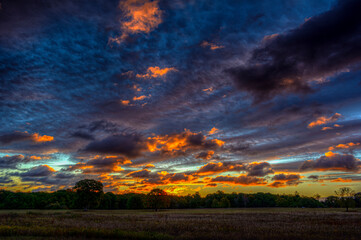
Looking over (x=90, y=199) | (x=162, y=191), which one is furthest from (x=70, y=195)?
(x=162, y=191)

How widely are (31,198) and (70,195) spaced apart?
2098cm

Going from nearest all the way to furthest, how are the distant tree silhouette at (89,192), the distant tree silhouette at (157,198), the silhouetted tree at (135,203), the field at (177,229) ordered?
the field at (177,229) < the distant tree silhouette at (89,192) < the distant tree silhouette at (157,198) < the silhouetted tree at (135,203)

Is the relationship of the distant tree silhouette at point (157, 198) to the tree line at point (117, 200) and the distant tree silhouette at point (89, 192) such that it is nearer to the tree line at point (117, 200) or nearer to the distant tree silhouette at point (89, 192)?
the tree line at point (117, 200)

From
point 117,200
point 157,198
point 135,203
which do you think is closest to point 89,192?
point 157,198

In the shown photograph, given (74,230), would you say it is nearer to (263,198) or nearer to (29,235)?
(29,235)

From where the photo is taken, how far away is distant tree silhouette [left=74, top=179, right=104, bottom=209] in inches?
3723

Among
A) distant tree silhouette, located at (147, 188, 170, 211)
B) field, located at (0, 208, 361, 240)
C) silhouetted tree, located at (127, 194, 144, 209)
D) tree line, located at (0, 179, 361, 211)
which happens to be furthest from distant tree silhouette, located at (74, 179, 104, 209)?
field, located at (0, 208, 361, 240)

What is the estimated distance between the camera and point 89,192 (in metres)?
95.6

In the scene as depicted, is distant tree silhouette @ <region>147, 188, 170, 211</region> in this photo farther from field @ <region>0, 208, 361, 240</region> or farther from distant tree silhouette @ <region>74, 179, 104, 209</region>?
field @ <region>0, 208, 361, 240</region>

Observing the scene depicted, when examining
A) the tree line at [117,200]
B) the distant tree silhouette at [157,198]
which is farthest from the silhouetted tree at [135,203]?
the distant tree silhouette at [157,198]

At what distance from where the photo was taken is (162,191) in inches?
4272

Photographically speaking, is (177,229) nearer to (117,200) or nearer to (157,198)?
(157,198)

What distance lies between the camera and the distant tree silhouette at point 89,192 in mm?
94562

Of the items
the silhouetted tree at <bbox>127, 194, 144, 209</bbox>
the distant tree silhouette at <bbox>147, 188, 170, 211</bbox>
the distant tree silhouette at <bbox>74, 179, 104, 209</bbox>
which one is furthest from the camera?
the silhouetted tree at <bbox>127, 194, 144, 209</bbox>
